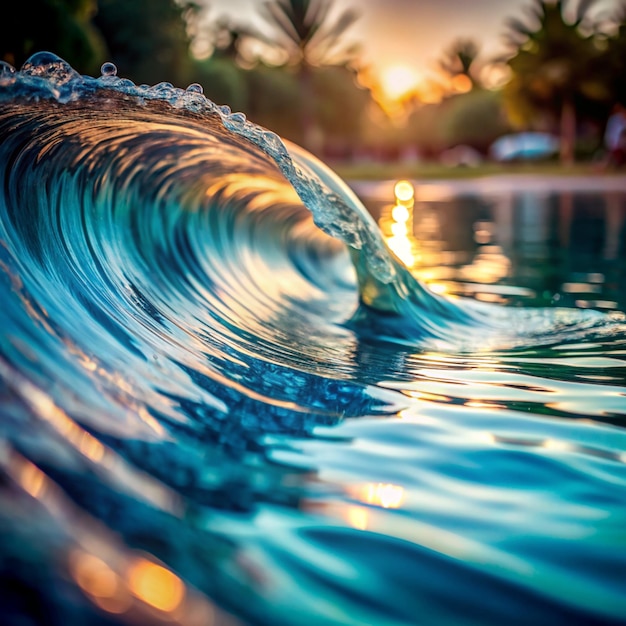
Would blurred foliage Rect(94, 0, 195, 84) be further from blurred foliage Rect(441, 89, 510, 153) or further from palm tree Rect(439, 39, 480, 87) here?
palm tree Rect(439, 39, 480, 87)

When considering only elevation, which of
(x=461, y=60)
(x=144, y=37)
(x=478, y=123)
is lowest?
(x=144, y=37)

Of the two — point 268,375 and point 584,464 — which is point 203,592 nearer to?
point 584,464

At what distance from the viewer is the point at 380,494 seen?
177cm

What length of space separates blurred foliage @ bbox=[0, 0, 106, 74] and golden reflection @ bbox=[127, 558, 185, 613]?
15.6m

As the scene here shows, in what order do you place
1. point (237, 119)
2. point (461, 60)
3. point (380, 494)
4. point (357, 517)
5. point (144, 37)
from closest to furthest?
point (357, 517) < point (380, 494) < point (237, 119) < point (144, 37) < point (461, 60)

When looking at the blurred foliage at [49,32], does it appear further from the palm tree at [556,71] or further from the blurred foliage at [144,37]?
the palm tree at [556,71]

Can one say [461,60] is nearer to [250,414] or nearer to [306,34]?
[306,34]

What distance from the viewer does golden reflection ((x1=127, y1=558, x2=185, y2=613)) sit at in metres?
1.24

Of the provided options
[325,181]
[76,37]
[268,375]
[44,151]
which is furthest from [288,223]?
[76,37]

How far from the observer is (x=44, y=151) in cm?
316

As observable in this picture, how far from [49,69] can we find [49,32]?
636 inches

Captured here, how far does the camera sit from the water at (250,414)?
138 cm

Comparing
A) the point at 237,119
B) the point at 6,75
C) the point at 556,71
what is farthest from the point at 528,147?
the point at 6,75

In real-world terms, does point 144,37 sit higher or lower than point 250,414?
higher
